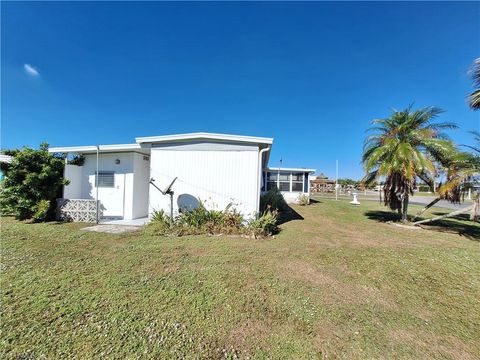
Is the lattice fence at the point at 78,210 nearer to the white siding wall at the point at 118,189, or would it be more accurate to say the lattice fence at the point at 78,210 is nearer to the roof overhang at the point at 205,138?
the white siding wall at the point at 118,189

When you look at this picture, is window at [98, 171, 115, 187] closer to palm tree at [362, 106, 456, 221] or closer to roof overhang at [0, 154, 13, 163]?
roof overhang at [0, 154, 13, 163]

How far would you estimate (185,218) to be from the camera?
7.50 meters

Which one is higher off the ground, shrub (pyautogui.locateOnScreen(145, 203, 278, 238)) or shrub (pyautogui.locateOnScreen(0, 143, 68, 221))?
shrub (pyautogui.locateOnScreen(0, 143, 68, 221))

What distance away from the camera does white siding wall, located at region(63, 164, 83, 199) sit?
346 inches

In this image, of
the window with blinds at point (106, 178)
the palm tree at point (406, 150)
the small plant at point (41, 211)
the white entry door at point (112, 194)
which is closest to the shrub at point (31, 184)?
the small plant at point (41, 211)

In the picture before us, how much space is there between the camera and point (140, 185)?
9.38m

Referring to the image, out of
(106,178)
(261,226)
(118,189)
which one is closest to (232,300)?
(261,226)

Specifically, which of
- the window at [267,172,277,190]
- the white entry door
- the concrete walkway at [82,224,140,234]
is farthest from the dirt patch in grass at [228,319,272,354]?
the window at [267,172,277,190]

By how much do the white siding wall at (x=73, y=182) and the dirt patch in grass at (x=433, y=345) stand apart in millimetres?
11206

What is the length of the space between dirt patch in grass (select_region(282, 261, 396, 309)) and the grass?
2 centimetres

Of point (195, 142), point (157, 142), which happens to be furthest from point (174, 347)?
point (157, 142)

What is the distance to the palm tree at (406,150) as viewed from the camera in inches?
341

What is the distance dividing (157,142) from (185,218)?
3.23m

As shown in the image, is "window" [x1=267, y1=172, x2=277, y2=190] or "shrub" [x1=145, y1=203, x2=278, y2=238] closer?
"shrub" [x1=145, y1=203, x2=278, y2=238]
